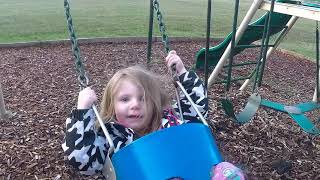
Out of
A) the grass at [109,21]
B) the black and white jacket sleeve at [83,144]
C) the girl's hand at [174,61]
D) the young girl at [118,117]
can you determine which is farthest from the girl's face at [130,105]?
the grass at [109,21]

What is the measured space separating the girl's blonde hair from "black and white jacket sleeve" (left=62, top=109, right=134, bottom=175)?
0.18 m

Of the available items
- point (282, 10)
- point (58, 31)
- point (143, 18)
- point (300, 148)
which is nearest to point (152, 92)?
point (300, 148)

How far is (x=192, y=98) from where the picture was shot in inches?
85.8

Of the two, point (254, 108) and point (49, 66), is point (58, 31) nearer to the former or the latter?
point (49, 66)

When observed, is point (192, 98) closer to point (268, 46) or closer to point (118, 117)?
point (118, 117)

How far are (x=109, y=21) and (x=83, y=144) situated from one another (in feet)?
25.5

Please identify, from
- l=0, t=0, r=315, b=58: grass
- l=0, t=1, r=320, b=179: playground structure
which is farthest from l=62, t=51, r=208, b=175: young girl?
l=0, t=0, r=315, b=58: grass

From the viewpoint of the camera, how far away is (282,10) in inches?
145

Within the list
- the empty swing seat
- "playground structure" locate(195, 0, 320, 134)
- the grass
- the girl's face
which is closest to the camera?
the empty swing seat

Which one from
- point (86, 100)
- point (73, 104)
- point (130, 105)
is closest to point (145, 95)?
point (130, 105)

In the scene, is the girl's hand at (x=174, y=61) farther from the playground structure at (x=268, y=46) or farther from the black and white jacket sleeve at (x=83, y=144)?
the playground structure at (x=268, y=46)

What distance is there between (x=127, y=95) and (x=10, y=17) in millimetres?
8204

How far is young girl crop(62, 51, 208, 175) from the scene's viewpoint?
169 cm

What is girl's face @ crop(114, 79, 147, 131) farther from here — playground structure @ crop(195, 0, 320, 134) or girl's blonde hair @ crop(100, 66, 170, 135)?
playground structure @ crop(195, 0, 320, 134)
